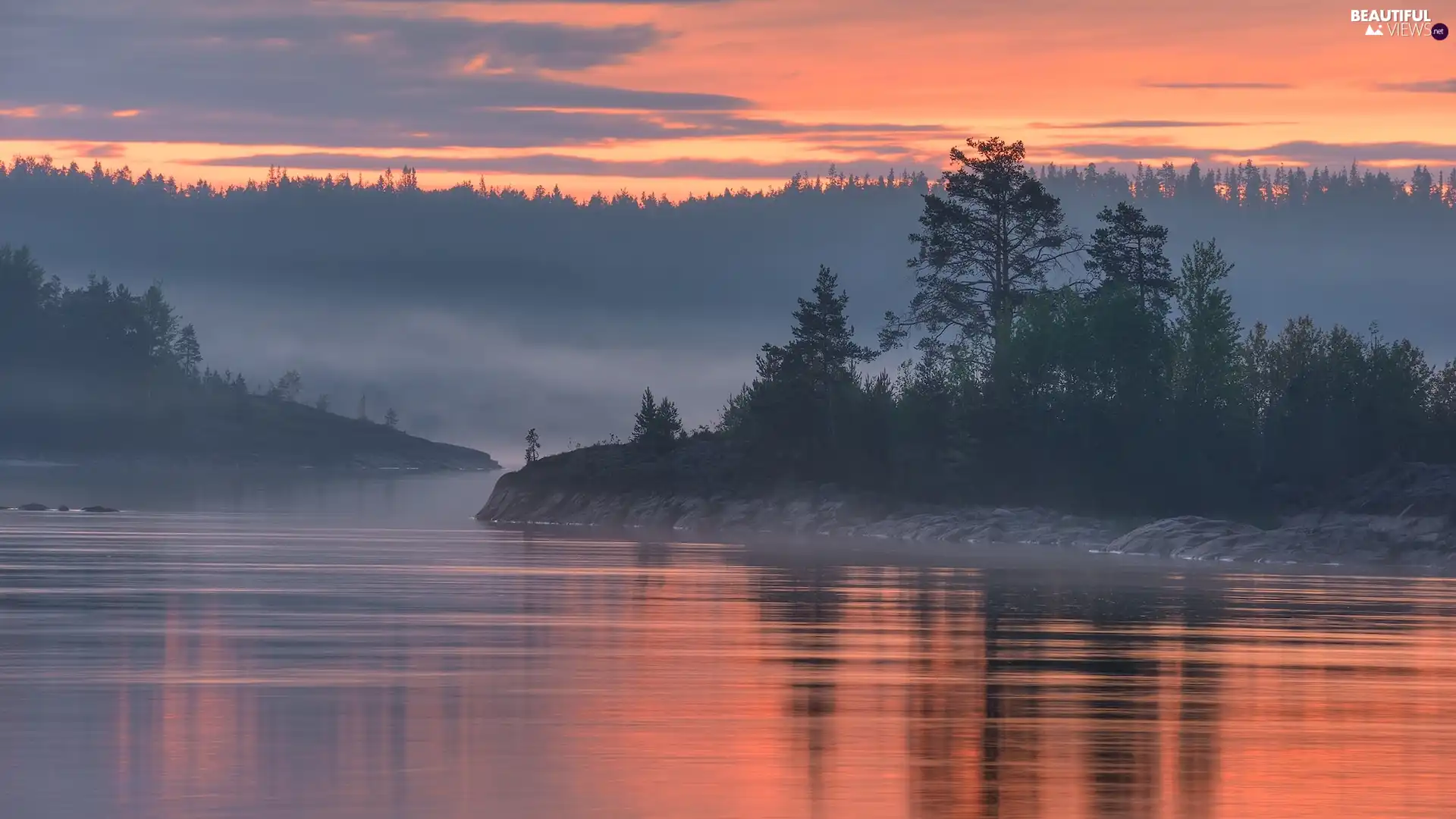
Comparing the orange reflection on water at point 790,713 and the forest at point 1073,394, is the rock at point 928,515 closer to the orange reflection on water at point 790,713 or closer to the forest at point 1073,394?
the forest at point 1073,394

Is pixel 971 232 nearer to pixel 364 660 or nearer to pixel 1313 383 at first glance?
pixel 1313 383

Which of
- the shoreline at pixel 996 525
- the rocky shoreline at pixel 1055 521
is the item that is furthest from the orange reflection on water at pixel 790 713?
the rocky shoreline at pixel 1055 521

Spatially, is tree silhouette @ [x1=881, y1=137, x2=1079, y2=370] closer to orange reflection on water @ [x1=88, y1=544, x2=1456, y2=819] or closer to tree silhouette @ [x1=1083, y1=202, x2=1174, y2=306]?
tree silhouette @ [x1=1083, y1=202, x2=1174, y2=306]

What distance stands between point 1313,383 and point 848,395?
1347 inches

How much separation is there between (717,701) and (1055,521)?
304 ft

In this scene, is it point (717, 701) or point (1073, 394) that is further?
point (1073, 394)

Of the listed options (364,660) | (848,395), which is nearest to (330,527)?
(848,395)

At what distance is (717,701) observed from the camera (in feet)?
107

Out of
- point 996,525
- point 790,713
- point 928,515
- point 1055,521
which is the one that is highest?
point 928,515

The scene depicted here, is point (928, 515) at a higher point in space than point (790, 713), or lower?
higher

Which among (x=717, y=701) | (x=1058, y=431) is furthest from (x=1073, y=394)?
(x=717, y=701)

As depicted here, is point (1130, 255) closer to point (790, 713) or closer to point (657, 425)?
point (657, 425)

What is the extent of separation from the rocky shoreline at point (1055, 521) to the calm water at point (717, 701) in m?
34.0

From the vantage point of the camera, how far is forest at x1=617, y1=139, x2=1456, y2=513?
125 meters
